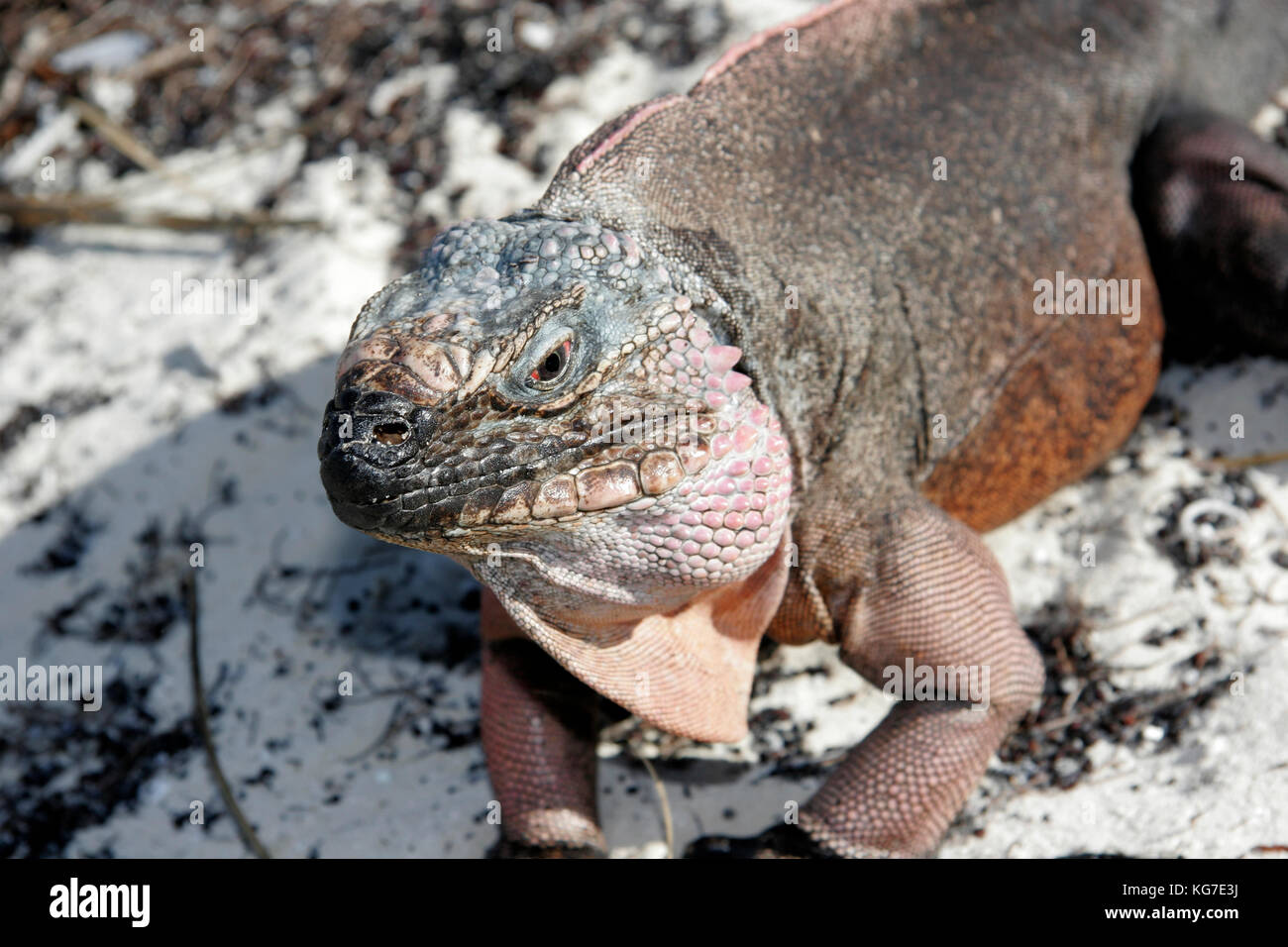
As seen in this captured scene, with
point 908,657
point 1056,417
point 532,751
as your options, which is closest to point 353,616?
point 532,751

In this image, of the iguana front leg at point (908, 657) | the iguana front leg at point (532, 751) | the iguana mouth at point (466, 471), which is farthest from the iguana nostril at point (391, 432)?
the iguana front leg at point (908, 657)

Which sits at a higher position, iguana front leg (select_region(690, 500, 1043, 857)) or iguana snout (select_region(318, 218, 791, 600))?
iguana snout (select_region(318, 218, 791, 600))

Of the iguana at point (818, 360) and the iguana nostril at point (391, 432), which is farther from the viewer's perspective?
the iguana at point (818, 360)

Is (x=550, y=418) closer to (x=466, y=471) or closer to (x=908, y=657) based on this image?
(x=466, y=471)

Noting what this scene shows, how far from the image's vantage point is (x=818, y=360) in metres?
2.75

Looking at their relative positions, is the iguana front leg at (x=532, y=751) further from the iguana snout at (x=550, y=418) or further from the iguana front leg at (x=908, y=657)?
the iguana snout at (x=550, y=418)

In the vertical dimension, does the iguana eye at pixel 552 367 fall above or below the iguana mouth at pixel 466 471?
above

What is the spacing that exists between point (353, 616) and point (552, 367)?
2039 millimetres

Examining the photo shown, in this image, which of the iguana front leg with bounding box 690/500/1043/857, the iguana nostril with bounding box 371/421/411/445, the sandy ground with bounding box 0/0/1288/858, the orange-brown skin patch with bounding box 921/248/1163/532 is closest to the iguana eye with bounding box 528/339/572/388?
the iguana nostril with bounding box 371/421/411/445

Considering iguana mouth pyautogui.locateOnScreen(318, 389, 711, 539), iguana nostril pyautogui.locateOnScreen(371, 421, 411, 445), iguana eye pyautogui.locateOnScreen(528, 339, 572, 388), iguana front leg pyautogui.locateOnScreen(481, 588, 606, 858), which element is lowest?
iguana front leg pyautogui.locateOnScreen(481, 588, 606, 858)

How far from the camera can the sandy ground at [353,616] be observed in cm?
337

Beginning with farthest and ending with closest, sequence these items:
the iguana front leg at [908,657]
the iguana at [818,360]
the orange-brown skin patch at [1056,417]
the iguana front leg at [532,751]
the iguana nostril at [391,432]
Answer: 1. the orange-brown skin patch at [1056,417]
2. the iguana front leg at [532,751]
3. the iguana front leg at [908,657]
4. the iguana at [818,360]
5. the iguana nostril at [391,432]

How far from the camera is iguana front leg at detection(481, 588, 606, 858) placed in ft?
9.95

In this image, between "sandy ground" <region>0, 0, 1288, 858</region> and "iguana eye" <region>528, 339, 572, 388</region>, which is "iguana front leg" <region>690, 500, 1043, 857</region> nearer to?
"sandy ground" <region>0, 0, 1288, 858</region>
